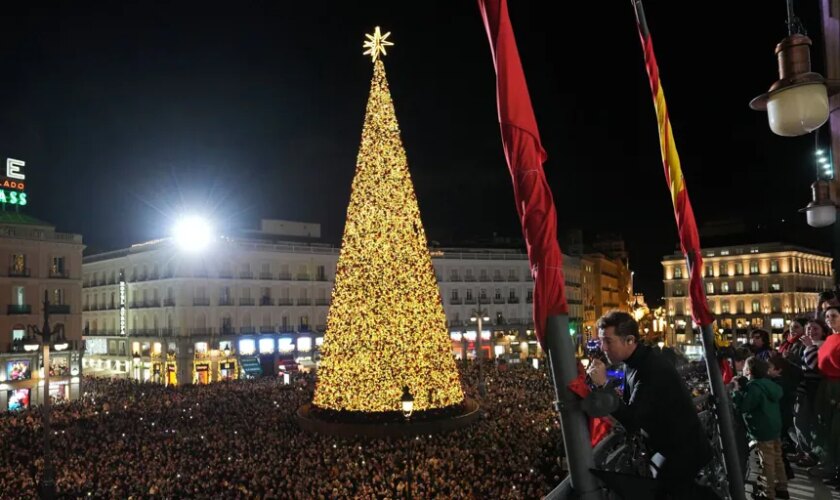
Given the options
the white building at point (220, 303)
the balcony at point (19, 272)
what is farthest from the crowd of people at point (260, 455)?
the white building at point (220, 303)

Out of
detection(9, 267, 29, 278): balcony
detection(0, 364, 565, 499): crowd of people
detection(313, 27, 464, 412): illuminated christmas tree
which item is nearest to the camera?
detection(0, 364, 565, 499): crowd of people

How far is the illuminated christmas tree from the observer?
70.4ft

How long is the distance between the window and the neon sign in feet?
14.1

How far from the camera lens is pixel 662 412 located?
12.3 feet

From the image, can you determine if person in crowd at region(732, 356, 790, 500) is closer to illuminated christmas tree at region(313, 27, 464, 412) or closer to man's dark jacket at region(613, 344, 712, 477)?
man's dark jacket at region(613, 344, 712, 477)

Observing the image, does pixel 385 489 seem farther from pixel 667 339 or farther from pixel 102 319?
pixel 667 339

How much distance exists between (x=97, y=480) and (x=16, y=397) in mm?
25958

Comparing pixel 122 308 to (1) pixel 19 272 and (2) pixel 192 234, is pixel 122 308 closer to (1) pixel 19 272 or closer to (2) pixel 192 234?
(2) pixel 192 234

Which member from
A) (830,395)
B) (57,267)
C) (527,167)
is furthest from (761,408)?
(57,267)

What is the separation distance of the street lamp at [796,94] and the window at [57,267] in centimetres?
4490

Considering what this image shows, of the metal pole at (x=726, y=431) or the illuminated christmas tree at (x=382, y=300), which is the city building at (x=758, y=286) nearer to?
the illuminated christmas tree at (x=382, y=300)

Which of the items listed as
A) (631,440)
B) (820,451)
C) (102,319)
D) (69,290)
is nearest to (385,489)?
(820,451)

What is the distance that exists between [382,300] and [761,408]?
1543cm

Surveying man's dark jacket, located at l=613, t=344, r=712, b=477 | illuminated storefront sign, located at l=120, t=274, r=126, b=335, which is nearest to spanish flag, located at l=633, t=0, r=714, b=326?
man's dark jacket, located at l=613, t=344, r=712, b=477
